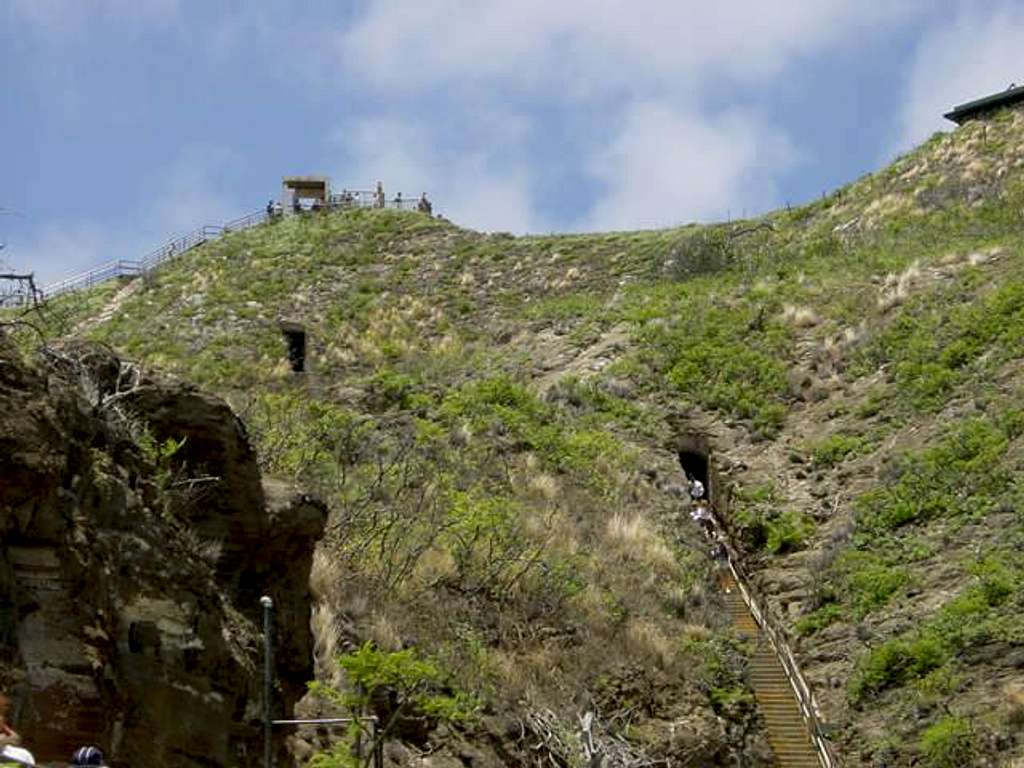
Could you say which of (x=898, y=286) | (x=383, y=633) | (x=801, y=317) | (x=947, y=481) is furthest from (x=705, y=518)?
(x=383, y=633)

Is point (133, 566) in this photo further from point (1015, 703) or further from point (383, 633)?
point (1015, 703)

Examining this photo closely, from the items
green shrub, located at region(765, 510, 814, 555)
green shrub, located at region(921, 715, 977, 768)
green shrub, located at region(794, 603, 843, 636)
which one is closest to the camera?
green shrub, located at region(921, 715, 977, 768)

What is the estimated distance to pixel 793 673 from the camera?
86.2 feet

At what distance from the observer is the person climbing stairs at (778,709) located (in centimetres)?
2470

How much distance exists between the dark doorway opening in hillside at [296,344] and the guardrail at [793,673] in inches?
795

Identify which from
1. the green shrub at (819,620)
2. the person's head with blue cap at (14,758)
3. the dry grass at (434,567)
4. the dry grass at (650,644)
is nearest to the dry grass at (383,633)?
the dry grass at (434,567)

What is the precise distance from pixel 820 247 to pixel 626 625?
1118 inches

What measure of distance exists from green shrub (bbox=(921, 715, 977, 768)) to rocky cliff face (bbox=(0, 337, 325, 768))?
35.2 feet

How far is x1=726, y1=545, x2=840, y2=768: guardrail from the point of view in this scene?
24.5 metres

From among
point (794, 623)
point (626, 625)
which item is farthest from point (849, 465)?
point (626, 625)

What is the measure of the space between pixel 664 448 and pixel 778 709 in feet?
38.4

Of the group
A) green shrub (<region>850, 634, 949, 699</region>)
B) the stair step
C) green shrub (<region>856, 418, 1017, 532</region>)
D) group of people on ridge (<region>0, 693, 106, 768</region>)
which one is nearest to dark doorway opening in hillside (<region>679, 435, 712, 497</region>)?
green shrub (<region>856, 418, 1017, 532</region>)

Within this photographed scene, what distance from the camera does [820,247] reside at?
5159 centimetres

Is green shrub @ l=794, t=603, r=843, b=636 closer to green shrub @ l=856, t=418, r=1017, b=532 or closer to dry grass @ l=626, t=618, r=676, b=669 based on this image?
green shrub @ l=856, t=418, r=1017, b=532
